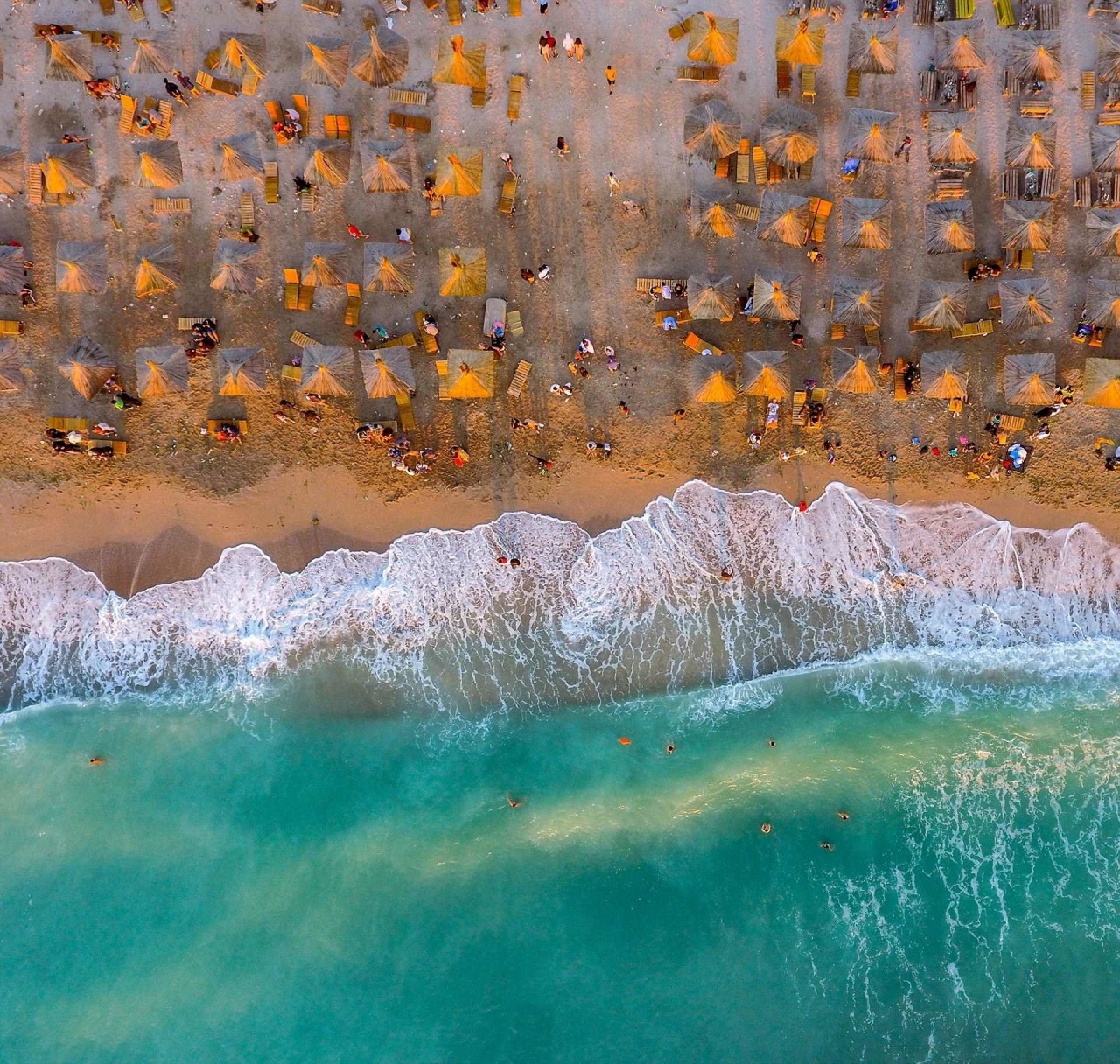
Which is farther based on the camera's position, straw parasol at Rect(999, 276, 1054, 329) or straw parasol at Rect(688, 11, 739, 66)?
straw parasol at Rect(999, 276, 1054, 329)

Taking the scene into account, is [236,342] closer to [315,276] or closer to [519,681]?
[315,276]

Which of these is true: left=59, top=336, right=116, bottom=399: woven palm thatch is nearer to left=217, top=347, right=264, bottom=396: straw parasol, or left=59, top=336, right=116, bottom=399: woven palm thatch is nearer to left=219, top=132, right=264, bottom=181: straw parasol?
left=217, top=347, right=264, bottom=396: straw parasol

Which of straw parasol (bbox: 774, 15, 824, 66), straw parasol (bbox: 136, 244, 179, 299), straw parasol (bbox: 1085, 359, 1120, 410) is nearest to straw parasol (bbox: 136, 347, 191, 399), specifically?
straw parasol (bbox: 136, 244, 179, 299)

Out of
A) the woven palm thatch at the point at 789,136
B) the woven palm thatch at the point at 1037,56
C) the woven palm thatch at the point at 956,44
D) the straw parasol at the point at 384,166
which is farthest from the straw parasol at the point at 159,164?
the woven palm thatch at the point at 1037,56

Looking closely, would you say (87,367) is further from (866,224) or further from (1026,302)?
(1026,302)

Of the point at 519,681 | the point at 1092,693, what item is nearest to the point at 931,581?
the point at 1092,693
